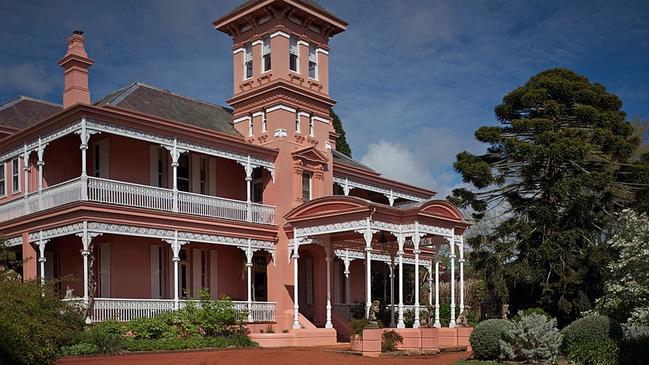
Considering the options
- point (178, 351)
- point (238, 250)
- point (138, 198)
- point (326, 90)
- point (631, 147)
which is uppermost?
point (326, 90)

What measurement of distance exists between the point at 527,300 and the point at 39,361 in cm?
→ 2210

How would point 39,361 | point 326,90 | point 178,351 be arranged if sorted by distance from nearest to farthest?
point 39,361 < point 178,351 < point 326,90

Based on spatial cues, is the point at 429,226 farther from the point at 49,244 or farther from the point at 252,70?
the point at 49,244

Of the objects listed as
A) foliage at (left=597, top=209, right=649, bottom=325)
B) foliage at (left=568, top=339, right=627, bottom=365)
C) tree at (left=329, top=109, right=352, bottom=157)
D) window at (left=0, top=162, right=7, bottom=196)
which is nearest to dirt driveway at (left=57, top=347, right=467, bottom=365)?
foliage at (left=568, top=339, right=627, bottom=365)

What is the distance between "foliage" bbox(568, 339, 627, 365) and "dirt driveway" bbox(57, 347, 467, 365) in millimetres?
3367

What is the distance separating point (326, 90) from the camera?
111 ft

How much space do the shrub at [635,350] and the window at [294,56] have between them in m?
18.2

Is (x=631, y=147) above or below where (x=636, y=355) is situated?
above

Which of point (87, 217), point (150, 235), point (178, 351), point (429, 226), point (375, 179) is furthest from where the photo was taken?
point (375, 179)

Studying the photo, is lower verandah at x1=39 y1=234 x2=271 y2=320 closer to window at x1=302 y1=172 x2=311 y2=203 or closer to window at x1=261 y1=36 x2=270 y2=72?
window at x1=302 y1=172 x2=311 y2=203

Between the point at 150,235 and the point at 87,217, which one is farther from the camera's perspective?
the point at 150,235

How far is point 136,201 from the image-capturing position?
86.8ft

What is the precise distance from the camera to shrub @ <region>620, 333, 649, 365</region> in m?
18.5

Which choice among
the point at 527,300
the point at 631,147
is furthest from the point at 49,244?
the point at 631,147
